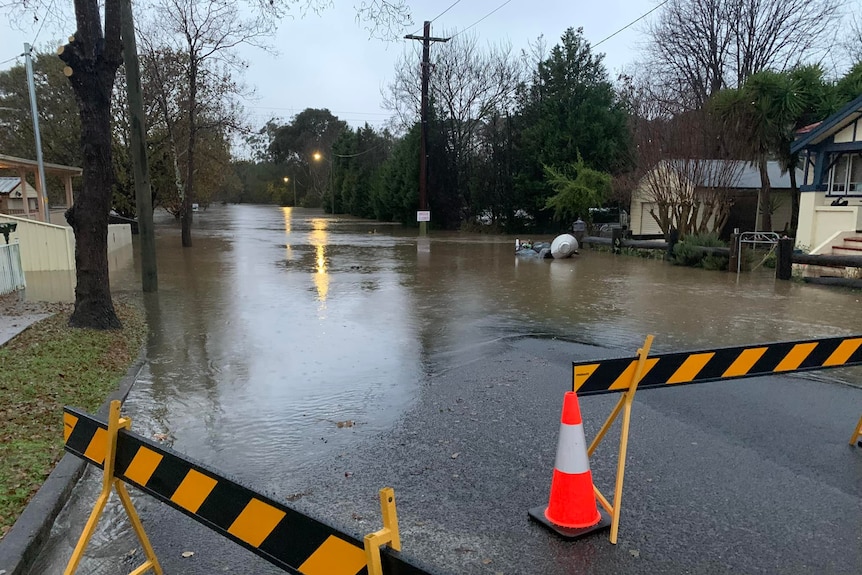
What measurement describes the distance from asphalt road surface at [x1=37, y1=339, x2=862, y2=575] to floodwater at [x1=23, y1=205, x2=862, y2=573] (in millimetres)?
466

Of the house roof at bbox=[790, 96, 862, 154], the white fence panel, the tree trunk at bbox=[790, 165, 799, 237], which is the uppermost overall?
the house roof at bbox=[790, 96, 862, 154]

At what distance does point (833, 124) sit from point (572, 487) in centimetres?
1763

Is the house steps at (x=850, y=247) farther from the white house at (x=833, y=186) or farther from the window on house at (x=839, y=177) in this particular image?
the window on house at (x=839, y=177)

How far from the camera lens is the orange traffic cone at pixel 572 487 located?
3508 mm

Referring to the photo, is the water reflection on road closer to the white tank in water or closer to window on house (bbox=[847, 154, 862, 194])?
the white tank in water

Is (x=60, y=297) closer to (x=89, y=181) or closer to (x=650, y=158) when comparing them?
(x=89, y=181)

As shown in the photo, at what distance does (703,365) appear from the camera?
12.1 feet

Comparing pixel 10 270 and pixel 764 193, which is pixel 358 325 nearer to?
pixel 10 270

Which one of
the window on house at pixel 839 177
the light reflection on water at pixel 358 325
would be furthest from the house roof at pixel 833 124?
the light reflection on water at pixel 358 325

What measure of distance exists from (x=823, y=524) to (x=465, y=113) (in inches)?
1469

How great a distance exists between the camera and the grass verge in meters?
4.00

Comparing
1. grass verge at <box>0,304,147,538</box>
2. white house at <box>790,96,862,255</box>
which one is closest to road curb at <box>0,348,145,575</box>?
grass verge at <box>0,304,147,538</box>

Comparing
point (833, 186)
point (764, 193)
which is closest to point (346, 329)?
point (833, 186)

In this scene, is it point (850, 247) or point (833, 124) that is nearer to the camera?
point (850, 247)
